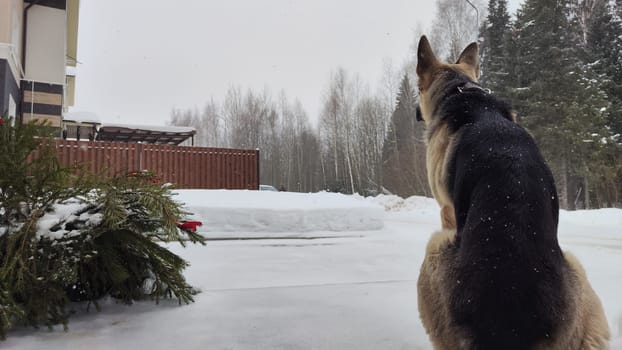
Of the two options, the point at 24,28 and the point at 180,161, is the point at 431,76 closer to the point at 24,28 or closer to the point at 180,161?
the point at 180,161

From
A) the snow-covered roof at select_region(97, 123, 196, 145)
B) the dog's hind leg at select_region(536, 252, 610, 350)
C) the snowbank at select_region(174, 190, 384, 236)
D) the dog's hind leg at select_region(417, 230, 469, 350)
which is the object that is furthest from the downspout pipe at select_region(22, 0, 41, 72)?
the dog's hind leg at select_region(536, 252, 610, 350)

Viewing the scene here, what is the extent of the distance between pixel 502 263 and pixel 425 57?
1.78 m

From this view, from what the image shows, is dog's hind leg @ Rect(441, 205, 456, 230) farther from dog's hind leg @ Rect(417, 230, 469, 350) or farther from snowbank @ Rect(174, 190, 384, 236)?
snowbank @ Rect(174, 190, 384, 236)

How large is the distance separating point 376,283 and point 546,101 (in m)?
26.2

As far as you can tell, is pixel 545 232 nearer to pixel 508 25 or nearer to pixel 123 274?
pixel 123 274

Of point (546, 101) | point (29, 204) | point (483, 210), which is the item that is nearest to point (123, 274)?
point (29, 204)

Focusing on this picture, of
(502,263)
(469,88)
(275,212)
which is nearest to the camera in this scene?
(502,263)

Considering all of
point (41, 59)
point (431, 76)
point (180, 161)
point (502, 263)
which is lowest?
point (502, 263)

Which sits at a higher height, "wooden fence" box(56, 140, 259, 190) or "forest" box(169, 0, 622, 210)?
"forest" box(169, 0, 622, 210)

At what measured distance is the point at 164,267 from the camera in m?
3.10

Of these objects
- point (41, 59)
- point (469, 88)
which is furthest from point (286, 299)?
point (41, 59)

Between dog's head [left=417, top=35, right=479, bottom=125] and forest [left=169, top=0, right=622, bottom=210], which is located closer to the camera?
dog's head [left=417, top=35, right=479, bottom=125]

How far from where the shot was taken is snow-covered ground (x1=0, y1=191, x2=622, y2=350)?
2.52 meters

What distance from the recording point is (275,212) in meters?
10.3
